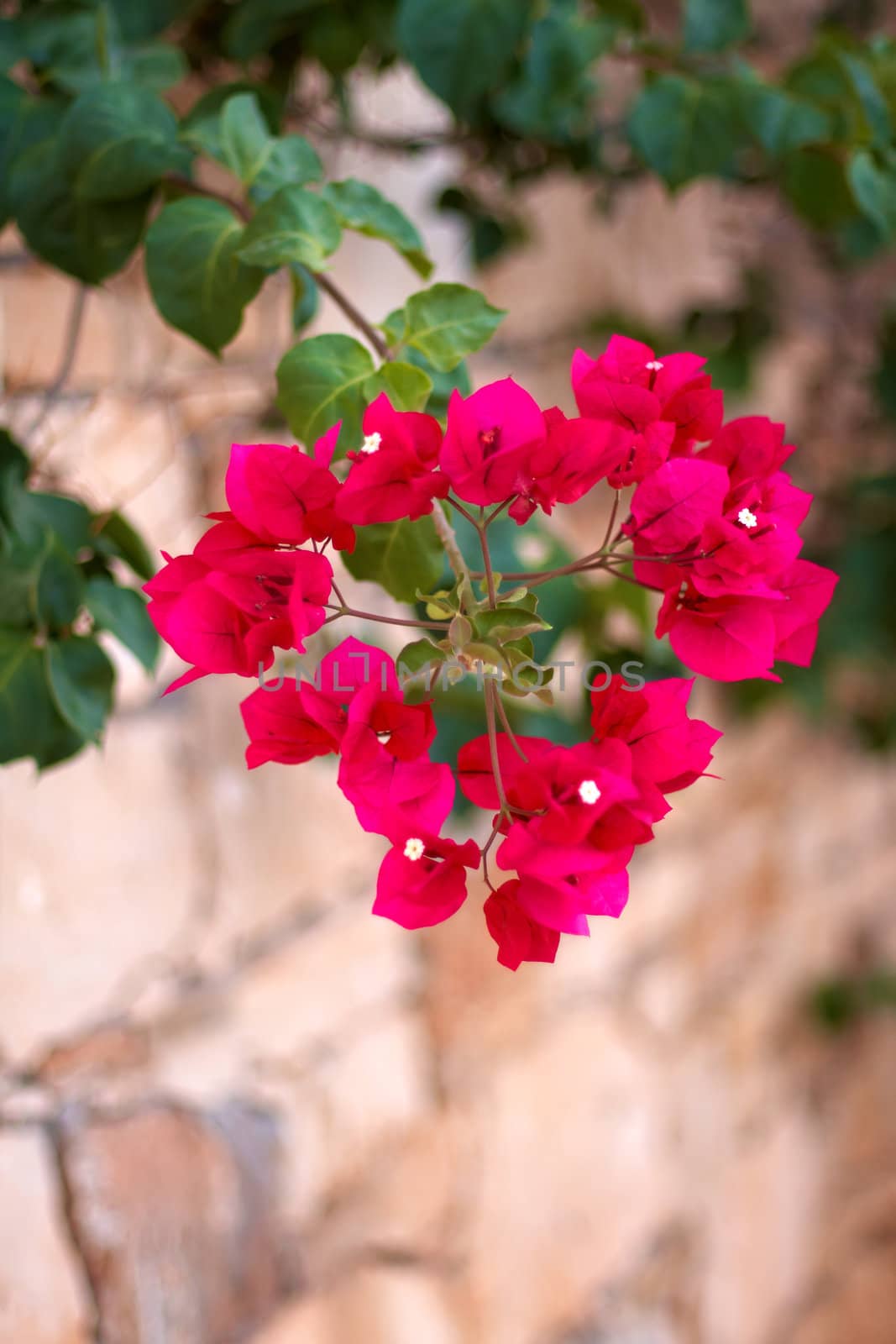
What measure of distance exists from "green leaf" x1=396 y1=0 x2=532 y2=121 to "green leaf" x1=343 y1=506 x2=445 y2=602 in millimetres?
276

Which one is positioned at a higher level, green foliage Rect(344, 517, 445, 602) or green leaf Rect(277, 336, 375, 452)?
green leaf Rect(277, 336, 375, 452)

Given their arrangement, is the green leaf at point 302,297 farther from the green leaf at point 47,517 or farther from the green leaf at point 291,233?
the green leaf at point 47,517

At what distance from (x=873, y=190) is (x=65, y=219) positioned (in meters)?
0.43

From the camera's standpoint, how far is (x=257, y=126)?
19.7 inches

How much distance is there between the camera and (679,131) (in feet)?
2.07

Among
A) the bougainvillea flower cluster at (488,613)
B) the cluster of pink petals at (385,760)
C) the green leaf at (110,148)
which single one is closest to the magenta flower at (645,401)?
the bougainvillea flower cluster at (488,613)

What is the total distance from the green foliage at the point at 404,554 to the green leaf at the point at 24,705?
0.56 feet

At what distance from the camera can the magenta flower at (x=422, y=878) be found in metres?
0.34

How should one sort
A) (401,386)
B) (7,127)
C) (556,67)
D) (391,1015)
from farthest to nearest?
1. (391,1015)
2. (556,67)
3. (7,127)
4. (401,386)

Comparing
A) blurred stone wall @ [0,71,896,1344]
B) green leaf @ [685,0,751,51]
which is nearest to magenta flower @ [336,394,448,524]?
blurred stone wall @ [0,71,896,1344]

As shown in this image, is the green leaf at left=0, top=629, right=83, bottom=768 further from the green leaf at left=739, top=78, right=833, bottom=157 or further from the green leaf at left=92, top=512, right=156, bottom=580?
the green leaf at left=739, top=78, right=833, bottom=157

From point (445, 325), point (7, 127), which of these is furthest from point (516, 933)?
point (7, 127)

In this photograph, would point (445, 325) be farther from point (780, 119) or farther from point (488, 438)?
point (780, 119)

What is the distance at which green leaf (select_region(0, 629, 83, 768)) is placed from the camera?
1.62 feet
